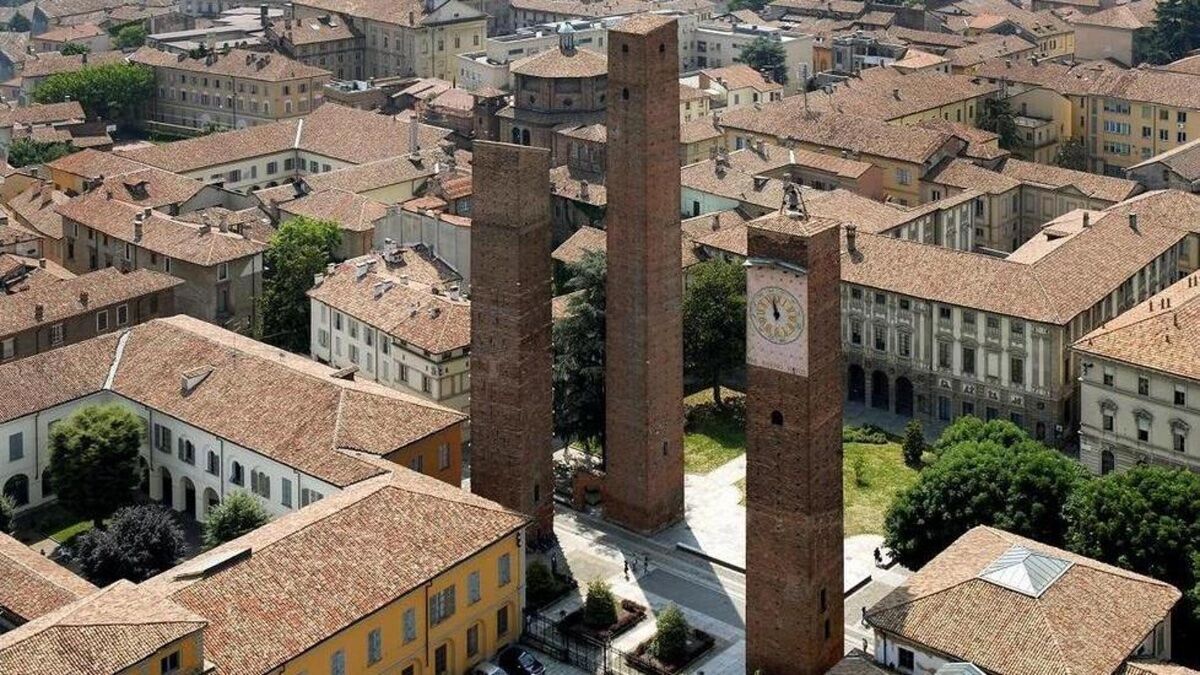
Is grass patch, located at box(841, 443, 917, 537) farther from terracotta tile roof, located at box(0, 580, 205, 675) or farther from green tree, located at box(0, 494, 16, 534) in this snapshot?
green tree, located at box(0, 494, 16, 534)

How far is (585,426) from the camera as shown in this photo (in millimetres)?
80312

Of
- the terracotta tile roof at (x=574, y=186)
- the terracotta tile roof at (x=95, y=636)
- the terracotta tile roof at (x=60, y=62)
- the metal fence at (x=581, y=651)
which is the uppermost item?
the terracotta tile roof at (x=60, y=62)

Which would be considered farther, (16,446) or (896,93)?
(896,93)

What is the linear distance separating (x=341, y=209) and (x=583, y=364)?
3192 cm

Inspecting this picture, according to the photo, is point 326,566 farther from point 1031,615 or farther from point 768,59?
point 768,59

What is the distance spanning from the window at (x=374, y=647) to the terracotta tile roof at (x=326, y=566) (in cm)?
115

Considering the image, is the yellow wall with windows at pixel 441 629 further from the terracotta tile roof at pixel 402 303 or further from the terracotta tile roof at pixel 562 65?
the terracotta tile roof at pixel 562 65

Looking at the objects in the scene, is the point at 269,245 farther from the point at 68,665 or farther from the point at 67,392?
the point at 68,665

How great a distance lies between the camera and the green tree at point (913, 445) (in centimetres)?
8250

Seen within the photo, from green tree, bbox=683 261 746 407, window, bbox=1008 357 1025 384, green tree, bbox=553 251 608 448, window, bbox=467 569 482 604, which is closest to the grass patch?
window, bbox=1008 357 1025 384

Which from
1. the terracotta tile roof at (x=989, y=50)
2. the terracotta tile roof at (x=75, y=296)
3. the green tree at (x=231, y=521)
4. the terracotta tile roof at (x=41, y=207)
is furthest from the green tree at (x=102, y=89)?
the green tree at (x=231, y=521)

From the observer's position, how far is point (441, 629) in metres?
61.2

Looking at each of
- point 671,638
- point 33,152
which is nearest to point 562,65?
point 33,152

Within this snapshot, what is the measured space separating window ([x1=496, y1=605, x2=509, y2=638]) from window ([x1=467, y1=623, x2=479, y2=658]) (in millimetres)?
1140
